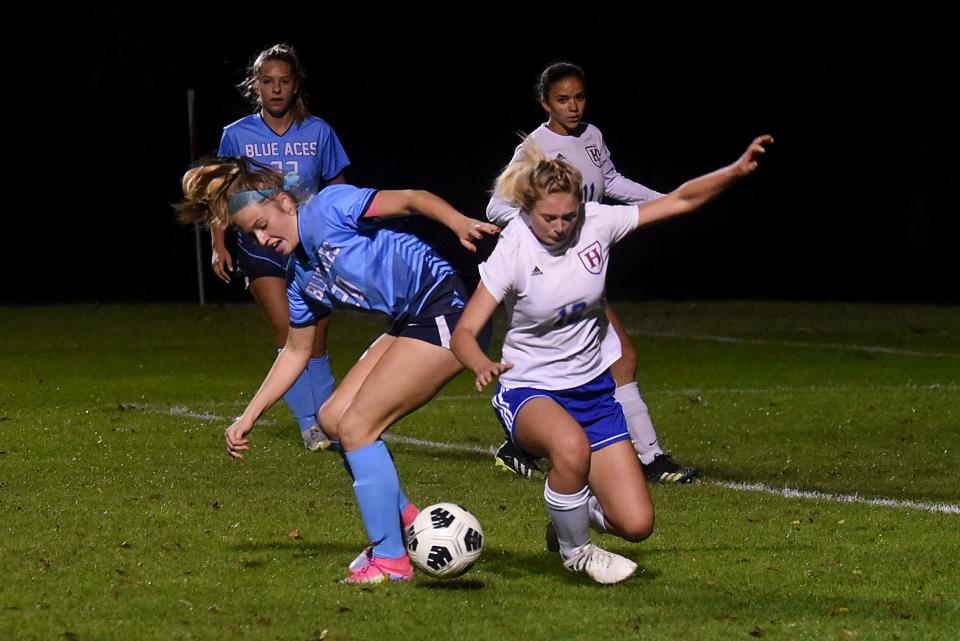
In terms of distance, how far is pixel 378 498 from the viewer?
253 inches

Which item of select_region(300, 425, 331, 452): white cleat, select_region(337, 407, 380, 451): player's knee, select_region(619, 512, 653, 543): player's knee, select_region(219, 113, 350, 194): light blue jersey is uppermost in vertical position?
Result: select_region(219, 113, 350, 194): light blue jersey

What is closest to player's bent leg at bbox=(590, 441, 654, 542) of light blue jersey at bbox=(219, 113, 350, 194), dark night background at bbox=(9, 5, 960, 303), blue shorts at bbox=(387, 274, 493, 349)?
blue shorts at bbox=(387, 274, 493, 349)

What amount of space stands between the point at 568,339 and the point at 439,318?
1.56 feet

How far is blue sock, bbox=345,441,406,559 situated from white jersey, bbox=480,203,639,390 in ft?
1.79

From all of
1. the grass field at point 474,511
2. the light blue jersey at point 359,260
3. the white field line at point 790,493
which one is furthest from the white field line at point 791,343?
the light blue jersey at point 359,260

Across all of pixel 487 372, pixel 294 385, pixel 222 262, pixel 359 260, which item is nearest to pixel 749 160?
pixel 487 372

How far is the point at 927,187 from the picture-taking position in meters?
31.2

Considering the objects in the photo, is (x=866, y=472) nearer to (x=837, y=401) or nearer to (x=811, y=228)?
(x=837, y=401)

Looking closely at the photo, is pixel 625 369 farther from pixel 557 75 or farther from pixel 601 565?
pixel 601 565

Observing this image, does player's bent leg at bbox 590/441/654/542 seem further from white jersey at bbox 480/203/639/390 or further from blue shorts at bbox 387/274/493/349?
blue shorts at bbox 387/274/493/349

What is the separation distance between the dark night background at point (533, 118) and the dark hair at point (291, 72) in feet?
60.7

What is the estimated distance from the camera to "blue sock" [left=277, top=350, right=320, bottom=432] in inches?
393

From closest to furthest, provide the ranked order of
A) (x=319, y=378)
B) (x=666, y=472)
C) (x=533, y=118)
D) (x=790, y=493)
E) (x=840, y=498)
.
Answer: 1. (x=840, y=498)
2. (x=790, y=493)
3. (x=666, y=472)
4. (x=319, y=378)
5. (x=533, y=118)

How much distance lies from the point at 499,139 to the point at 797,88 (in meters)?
5.45
